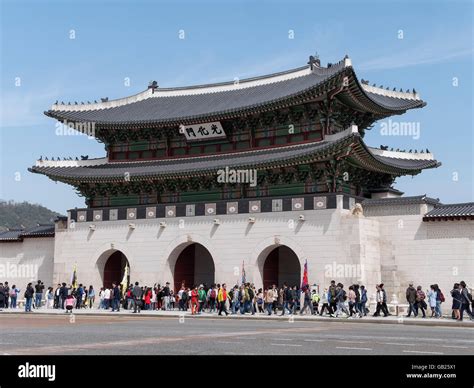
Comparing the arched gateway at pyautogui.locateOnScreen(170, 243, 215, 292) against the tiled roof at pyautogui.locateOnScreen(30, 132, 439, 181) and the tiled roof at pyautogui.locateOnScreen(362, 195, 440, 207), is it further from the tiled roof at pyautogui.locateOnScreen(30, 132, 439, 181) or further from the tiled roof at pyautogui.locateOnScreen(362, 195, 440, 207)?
the tiled roof at pyautogui.locateOnScreen(362, 195, 440, 207)

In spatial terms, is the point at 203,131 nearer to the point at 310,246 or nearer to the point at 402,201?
the point at 310,246

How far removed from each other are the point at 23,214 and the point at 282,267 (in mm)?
158295

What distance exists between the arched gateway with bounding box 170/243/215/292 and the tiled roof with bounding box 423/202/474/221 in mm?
14129

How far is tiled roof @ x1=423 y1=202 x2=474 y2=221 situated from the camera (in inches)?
1291

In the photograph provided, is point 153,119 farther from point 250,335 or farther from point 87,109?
point 250,335

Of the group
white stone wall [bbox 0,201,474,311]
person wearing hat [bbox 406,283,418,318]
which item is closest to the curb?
person wearing hat [bbox 406,283,418,318]

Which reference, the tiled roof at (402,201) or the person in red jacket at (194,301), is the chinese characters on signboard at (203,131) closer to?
the tiled roof at (402,201)

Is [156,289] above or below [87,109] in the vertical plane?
below

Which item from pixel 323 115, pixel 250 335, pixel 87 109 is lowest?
pixel 250 335

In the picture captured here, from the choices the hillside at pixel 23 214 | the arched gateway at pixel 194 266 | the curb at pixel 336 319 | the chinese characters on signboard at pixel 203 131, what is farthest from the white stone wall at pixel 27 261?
the hillside at pixel 23 214

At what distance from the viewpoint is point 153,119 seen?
42594mm
